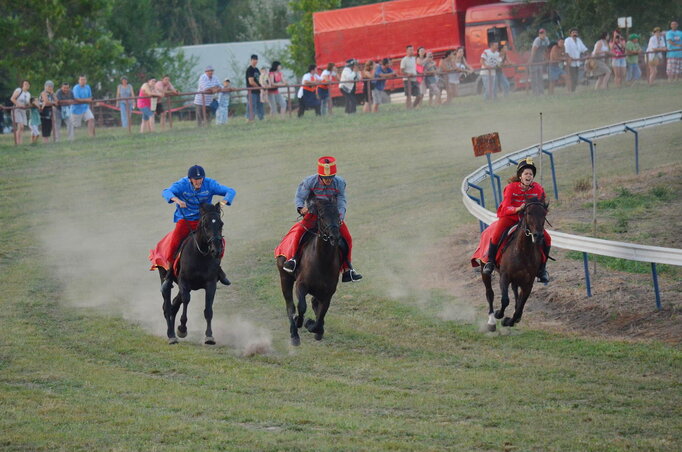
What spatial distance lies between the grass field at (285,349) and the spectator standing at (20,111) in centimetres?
369

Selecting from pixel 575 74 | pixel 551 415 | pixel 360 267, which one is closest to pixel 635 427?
pixel 551 415

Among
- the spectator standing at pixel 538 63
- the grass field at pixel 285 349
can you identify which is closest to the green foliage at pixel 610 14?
the spectator standing at pixel 538 63

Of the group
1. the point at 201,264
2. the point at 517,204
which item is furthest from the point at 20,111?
the point at 517,204

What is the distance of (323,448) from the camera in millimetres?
10844

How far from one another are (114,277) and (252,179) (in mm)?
11058

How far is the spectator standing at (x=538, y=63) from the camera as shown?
4184cm

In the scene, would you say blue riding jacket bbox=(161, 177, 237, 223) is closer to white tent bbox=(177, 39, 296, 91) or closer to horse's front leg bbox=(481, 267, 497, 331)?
horse's front leg bbox=(481, 267, 497, 331)

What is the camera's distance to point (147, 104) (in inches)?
1561

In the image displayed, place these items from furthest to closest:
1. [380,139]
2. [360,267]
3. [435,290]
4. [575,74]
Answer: [575,74], [380,139], [360,267], [435,290]

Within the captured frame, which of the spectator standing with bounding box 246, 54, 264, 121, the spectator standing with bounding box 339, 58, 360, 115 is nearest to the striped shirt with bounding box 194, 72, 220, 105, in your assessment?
the spectator standing with bounding box 246, 54, 264, 121

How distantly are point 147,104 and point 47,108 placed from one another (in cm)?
355

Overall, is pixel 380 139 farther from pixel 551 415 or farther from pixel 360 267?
pixel 551 415

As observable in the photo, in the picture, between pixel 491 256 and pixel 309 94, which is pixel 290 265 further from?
pixel 309 94

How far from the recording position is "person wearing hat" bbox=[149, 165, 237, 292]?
1602cm
